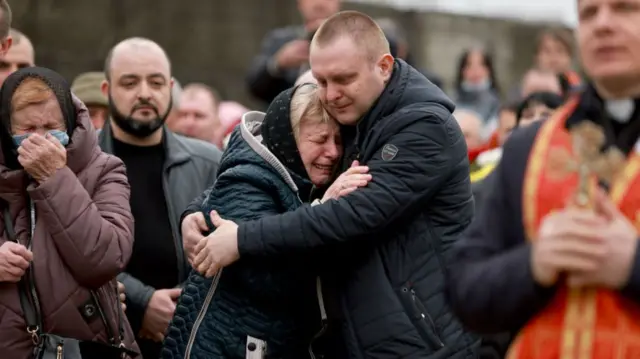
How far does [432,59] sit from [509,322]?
10805 millimetres

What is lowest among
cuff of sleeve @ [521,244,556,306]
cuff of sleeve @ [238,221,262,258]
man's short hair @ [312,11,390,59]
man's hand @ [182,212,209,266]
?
man's hand @ [182,212,209,266]

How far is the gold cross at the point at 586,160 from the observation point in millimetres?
2723

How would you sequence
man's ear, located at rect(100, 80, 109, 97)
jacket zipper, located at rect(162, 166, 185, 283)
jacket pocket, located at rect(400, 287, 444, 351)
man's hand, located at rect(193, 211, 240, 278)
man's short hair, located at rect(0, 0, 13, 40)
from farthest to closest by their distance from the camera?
1. man's ear, located at rect(100, 80, 109, 97)
2. jacket zipper, located at rect(162, 166, 185, 283)
3. man's short hair, located at rect(0, 0, 13, 40)
4. man's hand, located at rect(193, 211, 240, 278)
5. jacket pocket, located at rect(400, 287, 444, 351)

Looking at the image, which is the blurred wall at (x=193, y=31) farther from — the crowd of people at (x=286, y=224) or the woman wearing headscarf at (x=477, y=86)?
the crowd of people at (x=286, y=224)

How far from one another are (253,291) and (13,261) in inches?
36.0

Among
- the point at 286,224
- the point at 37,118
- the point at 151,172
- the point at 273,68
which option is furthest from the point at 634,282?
the point at 273,68

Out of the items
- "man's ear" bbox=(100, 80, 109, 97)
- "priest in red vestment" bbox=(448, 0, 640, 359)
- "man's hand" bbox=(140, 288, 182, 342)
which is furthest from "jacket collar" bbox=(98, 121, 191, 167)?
"priest in red vestment" bbox=(448, 0, 640, 359)

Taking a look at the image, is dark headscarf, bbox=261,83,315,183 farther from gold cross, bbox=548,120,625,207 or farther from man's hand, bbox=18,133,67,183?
gold cross, bbox=548,120,625,207

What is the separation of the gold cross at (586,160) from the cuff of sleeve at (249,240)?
1.70 meters

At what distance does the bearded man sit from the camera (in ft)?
18.9

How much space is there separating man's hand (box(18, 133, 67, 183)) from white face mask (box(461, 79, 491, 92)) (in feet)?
21.9

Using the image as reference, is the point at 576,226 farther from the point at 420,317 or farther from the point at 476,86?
the point at 476,86

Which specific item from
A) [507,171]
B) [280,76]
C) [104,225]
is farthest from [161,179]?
[507,171]

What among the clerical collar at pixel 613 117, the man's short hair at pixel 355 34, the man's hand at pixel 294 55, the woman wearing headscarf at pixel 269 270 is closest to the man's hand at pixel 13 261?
the woman wearing headscarf at pixel 269 270
